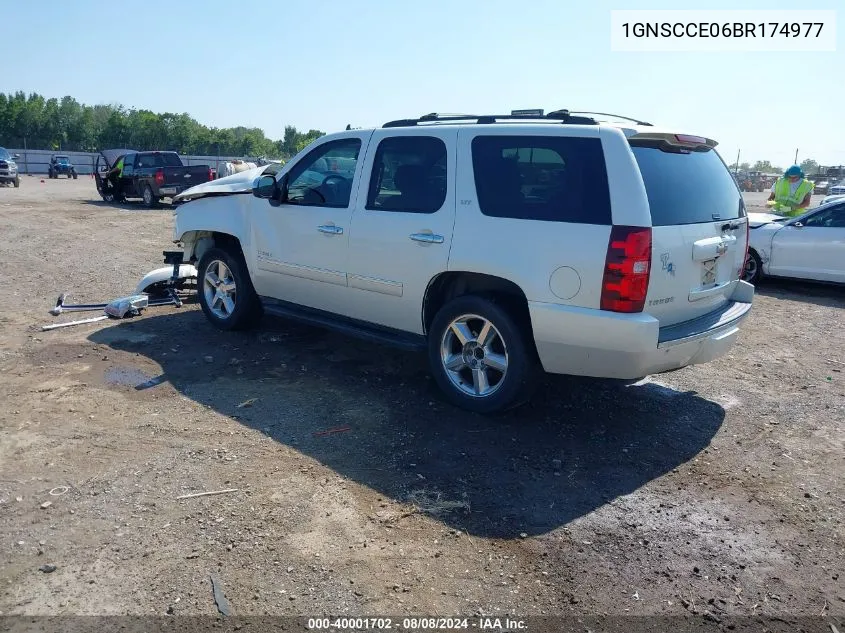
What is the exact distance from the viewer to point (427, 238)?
16.6ft

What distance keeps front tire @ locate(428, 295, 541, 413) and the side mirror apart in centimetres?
210

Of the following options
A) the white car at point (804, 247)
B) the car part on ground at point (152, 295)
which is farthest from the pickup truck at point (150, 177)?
the white car at point (804, 247)

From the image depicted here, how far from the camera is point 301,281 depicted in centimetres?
613

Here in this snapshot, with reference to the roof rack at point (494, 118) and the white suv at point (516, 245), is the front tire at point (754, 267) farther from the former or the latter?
the roof rack at point (494, 118)

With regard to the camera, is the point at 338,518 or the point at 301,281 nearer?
the point at 338,518

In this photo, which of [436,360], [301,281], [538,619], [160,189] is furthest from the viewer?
[160,189]

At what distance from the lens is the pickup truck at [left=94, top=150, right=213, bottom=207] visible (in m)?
21.7

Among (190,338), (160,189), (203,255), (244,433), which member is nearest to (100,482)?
(244,433)

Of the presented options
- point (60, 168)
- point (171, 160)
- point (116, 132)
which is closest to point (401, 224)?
point (171, 160)

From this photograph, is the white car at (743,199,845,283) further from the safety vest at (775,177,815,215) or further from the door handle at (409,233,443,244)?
the door handle at (409,233,443,244)

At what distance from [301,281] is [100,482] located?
2.59m

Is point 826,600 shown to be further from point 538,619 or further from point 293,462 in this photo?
point 293,462

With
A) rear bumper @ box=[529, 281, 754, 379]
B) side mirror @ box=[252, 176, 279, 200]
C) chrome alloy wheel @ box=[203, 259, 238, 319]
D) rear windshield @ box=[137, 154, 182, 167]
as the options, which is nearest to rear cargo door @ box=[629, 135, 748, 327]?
rear bumper @ box=[529, 281, 754, 379]

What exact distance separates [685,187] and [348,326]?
9.21 feet
